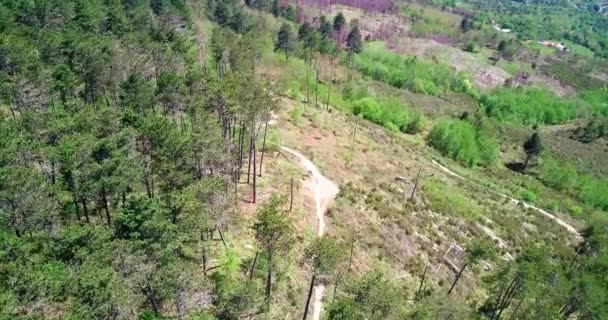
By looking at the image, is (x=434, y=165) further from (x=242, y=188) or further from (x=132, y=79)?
(x=132, y=79)

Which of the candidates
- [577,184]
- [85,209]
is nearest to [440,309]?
[85,209]

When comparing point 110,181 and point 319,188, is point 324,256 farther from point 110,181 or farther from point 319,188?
point 319,188

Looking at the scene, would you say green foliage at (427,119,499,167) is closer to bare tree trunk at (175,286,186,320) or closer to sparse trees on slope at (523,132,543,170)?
sparse trees on slope at (523,132,543,170)

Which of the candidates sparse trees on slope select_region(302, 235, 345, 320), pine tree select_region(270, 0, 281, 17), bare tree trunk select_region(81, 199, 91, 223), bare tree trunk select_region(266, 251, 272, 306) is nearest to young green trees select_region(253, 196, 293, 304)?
bare tree trunk select_region(266, 251, 272, 306)

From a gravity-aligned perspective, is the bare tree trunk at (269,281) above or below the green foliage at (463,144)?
above

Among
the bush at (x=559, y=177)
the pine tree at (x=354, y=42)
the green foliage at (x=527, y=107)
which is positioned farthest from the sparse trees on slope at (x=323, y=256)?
the green foliage at (x=527, y=107)

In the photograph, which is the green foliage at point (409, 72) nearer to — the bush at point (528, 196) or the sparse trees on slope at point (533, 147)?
the sparse trees on slope at point (533, 147)
